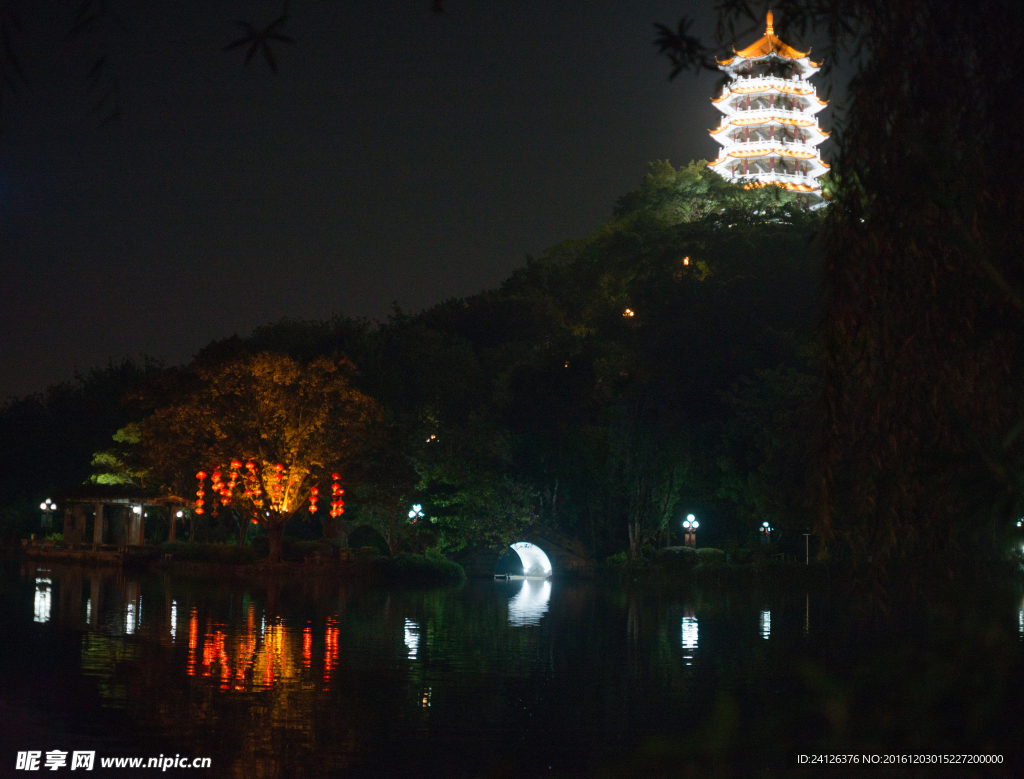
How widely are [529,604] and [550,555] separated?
690 inches

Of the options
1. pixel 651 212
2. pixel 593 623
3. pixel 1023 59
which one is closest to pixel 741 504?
pixel 593 623

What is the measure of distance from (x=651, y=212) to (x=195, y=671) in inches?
1999

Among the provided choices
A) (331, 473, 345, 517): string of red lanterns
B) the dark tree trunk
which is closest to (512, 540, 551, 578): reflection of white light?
(331, 473, 345, 517): string of red lanterns

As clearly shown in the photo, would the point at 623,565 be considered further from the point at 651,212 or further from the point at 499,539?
the point at 651,212

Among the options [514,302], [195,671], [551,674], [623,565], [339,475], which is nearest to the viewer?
[195,671]

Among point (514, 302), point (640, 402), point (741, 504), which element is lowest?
point (741, 504)

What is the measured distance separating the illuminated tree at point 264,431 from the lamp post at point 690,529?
13834 millimetres

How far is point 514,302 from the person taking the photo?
56500 mm

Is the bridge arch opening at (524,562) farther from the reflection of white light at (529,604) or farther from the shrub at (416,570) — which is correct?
the shrub at (416,570)

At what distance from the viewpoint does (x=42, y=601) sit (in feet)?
70.7

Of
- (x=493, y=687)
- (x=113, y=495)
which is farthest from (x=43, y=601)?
(x=113, y=495)

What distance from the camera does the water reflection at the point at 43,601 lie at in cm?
1830

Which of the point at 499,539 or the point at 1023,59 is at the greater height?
the point at 1023,59

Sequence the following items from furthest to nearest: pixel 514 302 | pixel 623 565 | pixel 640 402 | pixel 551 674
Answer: pixel 514 302 → pixel 640 402 → pixel 623 565 → pixel 551 674
